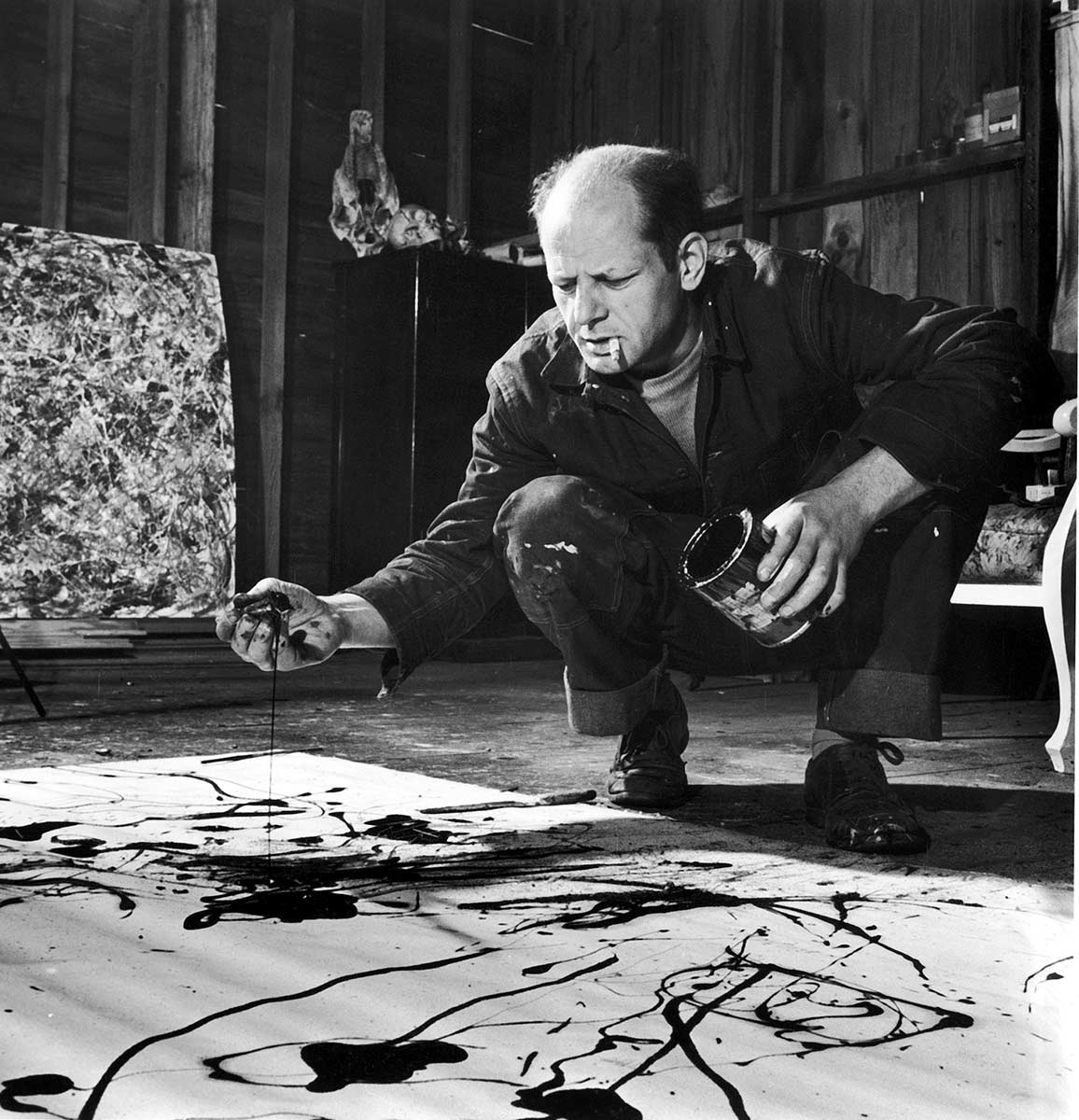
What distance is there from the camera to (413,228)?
1.17m

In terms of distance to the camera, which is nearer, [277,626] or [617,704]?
[277,626]

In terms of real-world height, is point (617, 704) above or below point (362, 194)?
below

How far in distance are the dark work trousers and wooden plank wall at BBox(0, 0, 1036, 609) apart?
186mm

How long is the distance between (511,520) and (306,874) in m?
0.36

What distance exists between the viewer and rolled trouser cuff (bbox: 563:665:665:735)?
3.47ft

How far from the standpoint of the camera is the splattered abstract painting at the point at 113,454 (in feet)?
4.01

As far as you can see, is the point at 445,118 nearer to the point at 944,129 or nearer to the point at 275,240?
the point at 275,240

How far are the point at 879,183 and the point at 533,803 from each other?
24.4 inches

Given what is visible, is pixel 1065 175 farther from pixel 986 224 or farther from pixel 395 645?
pixel 395 645

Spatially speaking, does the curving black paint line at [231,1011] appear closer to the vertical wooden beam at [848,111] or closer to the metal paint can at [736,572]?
the metal paint can at [736,572]

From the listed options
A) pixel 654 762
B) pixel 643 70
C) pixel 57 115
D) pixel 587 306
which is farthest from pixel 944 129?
pixel 57 115

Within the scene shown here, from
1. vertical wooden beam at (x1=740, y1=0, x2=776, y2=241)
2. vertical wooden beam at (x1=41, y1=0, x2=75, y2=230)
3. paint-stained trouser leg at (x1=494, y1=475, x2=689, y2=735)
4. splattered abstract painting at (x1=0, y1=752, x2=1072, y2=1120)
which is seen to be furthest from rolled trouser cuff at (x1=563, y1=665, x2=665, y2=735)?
vertical wooden beam at (x1=41, y1=0, x2=75, y2=230)

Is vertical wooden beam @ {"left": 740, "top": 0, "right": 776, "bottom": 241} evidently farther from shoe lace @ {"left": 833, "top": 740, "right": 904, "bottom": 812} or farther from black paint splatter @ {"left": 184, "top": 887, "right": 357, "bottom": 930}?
black paint splatter @ {"left": 184, "top": 887, "right": 357, "bottom": 930}

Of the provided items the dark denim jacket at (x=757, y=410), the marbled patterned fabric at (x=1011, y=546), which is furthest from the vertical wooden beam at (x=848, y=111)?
the marbled patterned fabric at (x=1011, y=546)
